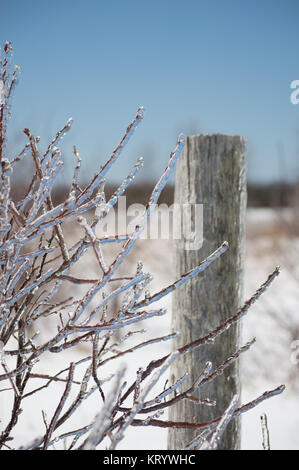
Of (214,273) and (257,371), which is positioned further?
(257,371)

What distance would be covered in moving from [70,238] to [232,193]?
5.49 meters

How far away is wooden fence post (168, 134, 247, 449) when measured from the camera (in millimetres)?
2031

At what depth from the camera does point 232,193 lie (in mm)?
2070

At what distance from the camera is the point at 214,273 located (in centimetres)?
203

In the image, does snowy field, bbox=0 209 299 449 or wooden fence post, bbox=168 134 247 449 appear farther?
snowy field, bbox=0 209 299 449

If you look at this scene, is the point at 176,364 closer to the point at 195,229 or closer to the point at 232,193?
the point at 195,229

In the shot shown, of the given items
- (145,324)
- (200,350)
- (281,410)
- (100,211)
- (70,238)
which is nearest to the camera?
(100,211)

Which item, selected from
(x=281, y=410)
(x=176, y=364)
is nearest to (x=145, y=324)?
(x=281, y=410)

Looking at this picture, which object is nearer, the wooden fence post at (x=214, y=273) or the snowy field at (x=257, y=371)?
the wooden fence post at (x=214, y=273)

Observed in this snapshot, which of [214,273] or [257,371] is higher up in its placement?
[214,273]

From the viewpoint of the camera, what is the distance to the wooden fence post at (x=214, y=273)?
203 centimetres

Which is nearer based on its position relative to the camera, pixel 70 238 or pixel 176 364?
pixel 176 364

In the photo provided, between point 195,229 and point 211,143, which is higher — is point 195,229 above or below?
below
